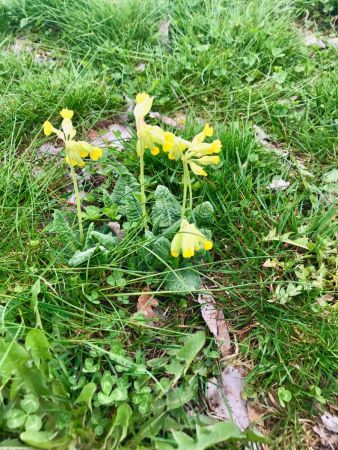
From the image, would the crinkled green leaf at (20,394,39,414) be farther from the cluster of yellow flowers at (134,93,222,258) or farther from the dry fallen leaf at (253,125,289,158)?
the dry fallen leaf at (253,125,289,158)

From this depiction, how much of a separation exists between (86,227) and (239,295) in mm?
702

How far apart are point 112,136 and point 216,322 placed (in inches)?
45.9

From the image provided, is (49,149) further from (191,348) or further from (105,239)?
(191,348)

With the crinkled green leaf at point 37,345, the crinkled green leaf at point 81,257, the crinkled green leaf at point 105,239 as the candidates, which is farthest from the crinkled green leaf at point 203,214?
the crinkled green leaf at point 37,345

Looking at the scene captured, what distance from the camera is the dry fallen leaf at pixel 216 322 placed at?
1.87 meters

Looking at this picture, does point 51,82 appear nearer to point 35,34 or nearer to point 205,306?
point 35,34

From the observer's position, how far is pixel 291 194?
2352mm

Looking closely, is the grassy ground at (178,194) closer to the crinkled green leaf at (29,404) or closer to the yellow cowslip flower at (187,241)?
the crinkled green leaf at (29,404)

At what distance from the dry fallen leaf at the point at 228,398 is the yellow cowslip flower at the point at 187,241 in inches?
17.5

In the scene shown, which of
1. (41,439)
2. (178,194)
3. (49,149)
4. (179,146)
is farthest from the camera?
(49,149)

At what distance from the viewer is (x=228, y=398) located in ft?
5.75

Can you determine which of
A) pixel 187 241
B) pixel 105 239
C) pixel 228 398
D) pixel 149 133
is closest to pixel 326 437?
pixel 228 398

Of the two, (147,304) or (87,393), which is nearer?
(87,393)

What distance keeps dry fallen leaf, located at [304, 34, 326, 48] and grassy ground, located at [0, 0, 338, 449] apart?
7cm
